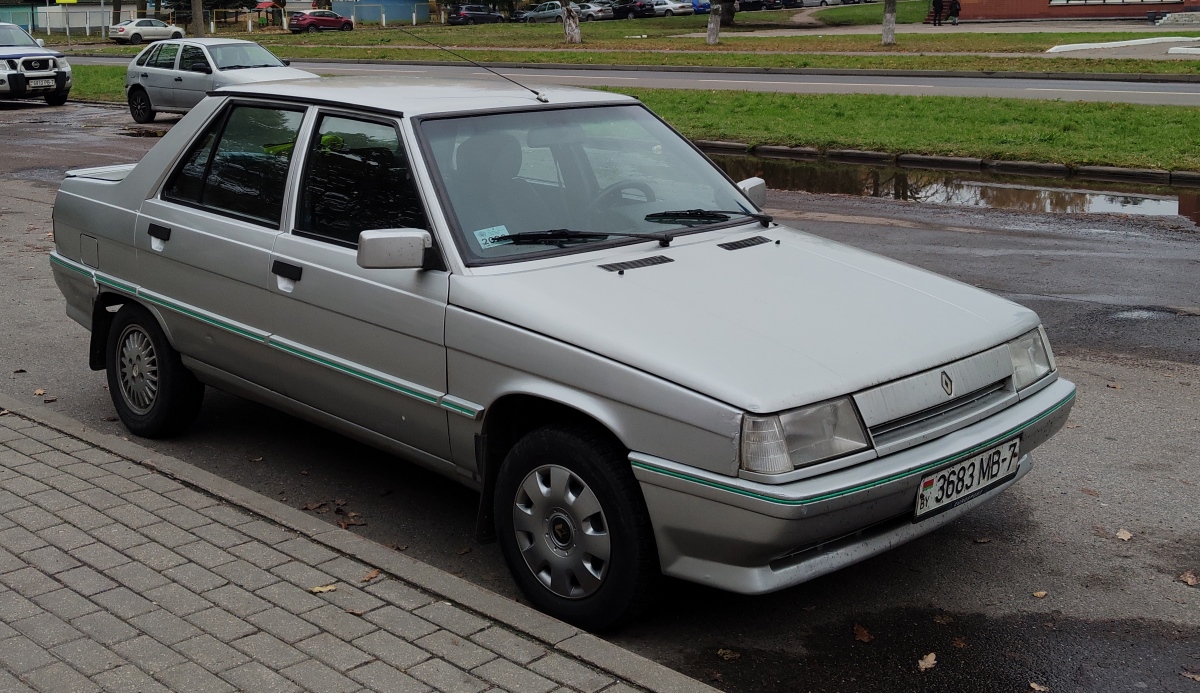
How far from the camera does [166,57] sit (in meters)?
23.2

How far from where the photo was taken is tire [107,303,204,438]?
5.67 metres

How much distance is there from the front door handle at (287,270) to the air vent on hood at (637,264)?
1299mm

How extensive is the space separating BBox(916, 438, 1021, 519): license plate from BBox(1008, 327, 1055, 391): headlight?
0.88 feet

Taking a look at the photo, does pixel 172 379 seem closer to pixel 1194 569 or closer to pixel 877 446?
pixel 877 446

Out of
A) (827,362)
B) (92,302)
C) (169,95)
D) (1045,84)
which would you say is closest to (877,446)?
(827,362)

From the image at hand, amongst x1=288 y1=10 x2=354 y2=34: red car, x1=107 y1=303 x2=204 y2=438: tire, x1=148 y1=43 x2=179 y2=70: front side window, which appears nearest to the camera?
x1=107 y1=303 x2=204 y2=438: tire

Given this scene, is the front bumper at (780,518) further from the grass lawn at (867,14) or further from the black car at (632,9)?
the black car at (632,9)

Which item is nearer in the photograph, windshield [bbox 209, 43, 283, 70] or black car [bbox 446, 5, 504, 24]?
windshield [bbox 209, 43, 283, 70]

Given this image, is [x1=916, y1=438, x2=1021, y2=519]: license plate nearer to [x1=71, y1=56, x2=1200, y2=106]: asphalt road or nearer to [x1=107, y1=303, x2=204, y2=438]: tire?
[x1=107, y1=303, x2=204, y2=438]: tire

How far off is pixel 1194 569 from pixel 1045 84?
23.0 m

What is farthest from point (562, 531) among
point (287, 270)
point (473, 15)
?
point (473, 15)

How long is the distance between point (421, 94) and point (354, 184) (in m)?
0.50

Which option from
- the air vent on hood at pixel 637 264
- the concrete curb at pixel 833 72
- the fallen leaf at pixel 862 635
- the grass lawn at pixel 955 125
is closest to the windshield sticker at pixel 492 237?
the air vent on hood at pixel 637 264

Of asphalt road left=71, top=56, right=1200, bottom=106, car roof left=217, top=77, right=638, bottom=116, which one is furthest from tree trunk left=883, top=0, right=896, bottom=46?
car roof left=217, top=77, right=638, bottom=116
